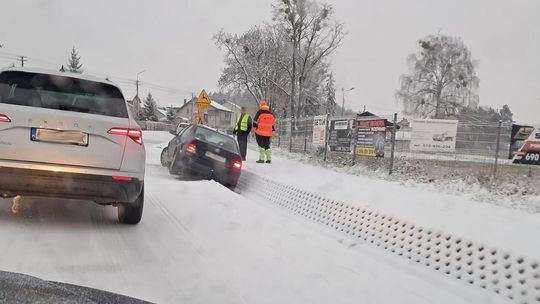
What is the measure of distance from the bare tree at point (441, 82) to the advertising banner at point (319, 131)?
34834mm

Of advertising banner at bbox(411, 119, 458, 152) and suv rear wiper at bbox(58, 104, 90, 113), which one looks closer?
suv rear wiper at bbox(58, 104, 90, 113)

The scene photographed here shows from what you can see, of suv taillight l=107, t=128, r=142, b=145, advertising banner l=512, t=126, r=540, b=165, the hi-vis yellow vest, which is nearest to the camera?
suv taillight l=107, t=128, r=142, b=145

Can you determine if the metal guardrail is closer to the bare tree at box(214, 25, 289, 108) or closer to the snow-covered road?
the snow-covered road

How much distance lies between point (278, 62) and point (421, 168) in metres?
28.9

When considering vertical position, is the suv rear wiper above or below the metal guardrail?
above

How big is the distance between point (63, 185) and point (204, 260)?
1619 millimetres

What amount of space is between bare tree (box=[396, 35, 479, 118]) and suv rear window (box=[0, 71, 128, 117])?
152 ft

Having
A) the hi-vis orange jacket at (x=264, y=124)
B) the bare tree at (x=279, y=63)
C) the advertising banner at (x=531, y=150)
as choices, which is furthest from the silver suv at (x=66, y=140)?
the bare tree at (x=279, y=63)

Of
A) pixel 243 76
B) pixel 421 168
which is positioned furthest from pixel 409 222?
pixel 243 76

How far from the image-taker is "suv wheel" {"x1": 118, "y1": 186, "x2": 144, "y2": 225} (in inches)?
200

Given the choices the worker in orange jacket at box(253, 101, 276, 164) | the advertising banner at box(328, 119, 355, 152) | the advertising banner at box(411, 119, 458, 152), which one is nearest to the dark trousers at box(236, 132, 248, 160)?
the worker in orange jacket at box(253, 101, 276, 164)

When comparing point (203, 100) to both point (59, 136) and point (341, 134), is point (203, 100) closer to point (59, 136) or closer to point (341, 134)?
point (341, 134)

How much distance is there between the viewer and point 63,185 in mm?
4324

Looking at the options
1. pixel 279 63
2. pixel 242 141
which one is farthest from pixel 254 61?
pixel 242 141
